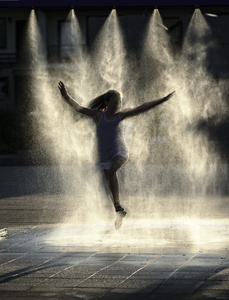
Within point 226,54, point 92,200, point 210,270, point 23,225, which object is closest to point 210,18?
point 226,54

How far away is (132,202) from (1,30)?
121ft

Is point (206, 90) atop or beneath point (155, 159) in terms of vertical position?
atop

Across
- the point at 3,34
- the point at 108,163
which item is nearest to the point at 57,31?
the point at 3,34

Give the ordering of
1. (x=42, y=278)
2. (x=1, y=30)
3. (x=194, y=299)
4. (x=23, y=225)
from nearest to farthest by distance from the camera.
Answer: (x=194, y=299) → (x=42, y=278) → (x=23, y=225) → (x=1, y=30)

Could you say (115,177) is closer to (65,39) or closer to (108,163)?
(108,163)

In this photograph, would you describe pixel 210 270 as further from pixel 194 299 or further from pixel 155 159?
pixel 155 159

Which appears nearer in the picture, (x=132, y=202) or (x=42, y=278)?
(x=42, y=278)

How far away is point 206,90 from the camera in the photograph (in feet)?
87.5

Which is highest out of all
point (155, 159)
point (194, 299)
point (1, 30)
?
point (1, 30)

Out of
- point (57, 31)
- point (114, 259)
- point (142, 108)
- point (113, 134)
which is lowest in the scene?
point (114, 259)

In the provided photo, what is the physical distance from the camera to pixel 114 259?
28.7ft

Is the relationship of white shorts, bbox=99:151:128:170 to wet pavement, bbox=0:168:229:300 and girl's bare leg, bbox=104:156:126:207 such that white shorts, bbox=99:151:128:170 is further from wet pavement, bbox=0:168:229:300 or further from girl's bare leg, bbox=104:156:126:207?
wet pavement, bbox=0:168:229:300

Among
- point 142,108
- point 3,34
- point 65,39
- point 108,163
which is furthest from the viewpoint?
point 3,34

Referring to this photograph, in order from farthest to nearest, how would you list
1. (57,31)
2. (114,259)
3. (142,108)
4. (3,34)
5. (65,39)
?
(3,34), (57,31), (65,39), (142,108), (114,259)
